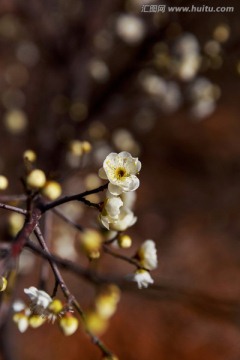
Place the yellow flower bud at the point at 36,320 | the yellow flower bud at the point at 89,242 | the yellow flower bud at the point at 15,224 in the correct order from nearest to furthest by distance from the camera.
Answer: the yellow flower bud at the point at 89,242 → the yellow flower bud at the point at 36,320 → the yellow flower bud at the point at 15,224

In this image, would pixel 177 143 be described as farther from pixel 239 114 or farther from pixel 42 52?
pixel 42 52

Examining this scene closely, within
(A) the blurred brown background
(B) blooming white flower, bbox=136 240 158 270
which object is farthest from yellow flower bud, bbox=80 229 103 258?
(A) the blurred brown background

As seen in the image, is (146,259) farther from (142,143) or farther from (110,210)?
(142,143)

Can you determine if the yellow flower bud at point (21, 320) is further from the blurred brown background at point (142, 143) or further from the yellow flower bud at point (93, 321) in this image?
the blurred brown background at point (142, 143)

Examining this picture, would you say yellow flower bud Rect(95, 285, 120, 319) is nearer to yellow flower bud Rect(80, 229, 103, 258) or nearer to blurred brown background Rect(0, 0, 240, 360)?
yellow flower bud Rect(80, 229, 103, 258)

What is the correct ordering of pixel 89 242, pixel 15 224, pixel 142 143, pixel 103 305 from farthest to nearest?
1. pixel 142 143
2. pixel 15 224
3. pixel 103 305
4. pixel 89 242

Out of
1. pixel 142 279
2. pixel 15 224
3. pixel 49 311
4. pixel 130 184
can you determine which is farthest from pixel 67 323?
pixel 15 224

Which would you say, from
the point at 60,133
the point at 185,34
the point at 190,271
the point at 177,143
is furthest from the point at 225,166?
the point at 60,133

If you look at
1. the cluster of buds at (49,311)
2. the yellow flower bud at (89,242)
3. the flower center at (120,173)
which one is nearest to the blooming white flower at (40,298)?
the cluster of buds at (49,311)
